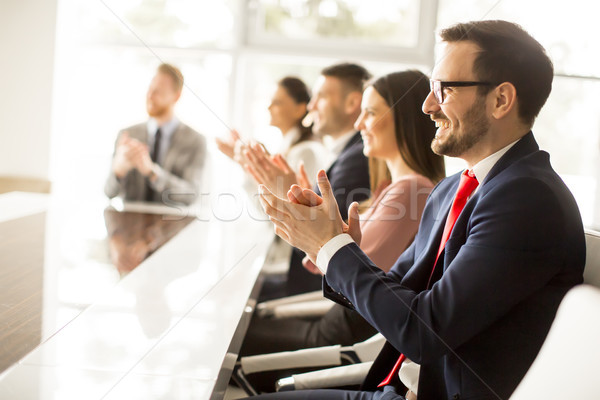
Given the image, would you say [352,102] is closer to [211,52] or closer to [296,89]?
[296,89]

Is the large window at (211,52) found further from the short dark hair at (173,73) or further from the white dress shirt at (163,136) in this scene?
the white dress shirt at (163,136)

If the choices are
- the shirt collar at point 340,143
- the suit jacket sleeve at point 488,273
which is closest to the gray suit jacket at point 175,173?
the shirt collar at point 340,143

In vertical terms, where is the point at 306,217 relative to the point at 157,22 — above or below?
below

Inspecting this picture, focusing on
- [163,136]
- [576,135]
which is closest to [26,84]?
[163,136]

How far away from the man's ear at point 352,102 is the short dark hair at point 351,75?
2 cm

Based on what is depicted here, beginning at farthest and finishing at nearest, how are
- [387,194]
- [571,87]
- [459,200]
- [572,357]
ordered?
[571,87]
[387,194]
[459,200]
[572,357]

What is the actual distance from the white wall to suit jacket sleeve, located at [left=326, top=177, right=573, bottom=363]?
360 centimetres

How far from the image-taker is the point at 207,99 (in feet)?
13.7

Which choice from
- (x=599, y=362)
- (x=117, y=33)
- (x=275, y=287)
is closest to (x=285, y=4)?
(x=117, y=33)

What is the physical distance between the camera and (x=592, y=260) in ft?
3.55

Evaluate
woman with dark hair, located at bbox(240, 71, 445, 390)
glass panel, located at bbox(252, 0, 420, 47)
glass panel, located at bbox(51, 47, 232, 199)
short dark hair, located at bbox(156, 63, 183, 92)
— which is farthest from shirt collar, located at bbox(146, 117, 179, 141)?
woman with dark hair, located at bbox(240, 71, 445, 390)

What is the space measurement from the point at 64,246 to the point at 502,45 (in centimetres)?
142

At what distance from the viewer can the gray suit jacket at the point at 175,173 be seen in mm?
3799

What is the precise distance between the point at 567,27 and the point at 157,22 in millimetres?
2495
